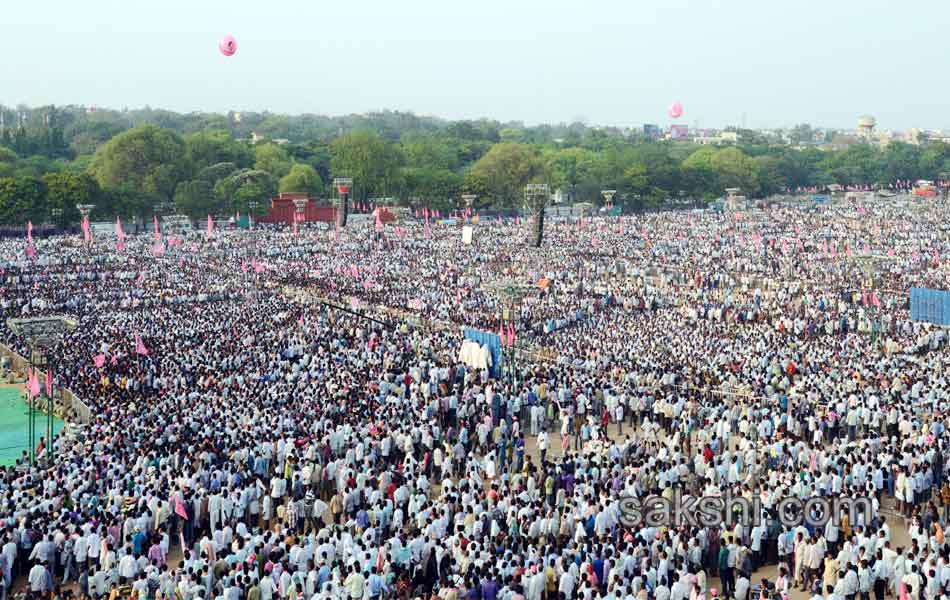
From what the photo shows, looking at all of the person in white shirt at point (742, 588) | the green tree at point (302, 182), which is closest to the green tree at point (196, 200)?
the green tree at point (302, 182)

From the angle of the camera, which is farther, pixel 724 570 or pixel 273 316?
pixel 273 316

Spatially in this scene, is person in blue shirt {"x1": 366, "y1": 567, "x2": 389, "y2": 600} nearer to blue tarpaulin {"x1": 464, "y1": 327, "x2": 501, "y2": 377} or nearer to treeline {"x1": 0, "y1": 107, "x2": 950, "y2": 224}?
blue tarpaulin {"x1": 464, "y1": 327, "x2": 501, "y2": 377}

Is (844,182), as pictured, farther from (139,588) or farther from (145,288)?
(139,588)

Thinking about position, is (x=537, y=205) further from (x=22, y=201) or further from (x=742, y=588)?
(x=742, y=588)

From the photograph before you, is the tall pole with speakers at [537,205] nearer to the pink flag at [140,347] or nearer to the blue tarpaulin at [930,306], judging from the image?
the blue tarpaulin at [930,306]

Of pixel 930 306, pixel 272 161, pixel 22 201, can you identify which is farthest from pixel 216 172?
pixel 930 306

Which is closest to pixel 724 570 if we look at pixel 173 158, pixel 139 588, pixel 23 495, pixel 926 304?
pixel 139 588

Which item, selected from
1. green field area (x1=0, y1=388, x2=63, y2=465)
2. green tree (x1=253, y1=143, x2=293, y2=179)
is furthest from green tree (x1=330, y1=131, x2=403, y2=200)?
green field area (x1=0, y1=388, x2=63, y2=465)
